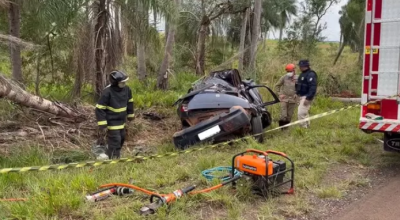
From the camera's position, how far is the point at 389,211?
4.35 m

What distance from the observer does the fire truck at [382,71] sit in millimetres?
5801

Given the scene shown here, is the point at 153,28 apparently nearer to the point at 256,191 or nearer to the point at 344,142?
the point at 344,142

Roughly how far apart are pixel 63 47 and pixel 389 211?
863 centimetres

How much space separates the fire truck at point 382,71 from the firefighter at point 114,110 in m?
3.80

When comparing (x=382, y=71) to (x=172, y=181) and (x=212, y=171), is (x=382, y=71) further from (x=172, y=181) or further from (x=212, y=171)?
(x=172, y=181)

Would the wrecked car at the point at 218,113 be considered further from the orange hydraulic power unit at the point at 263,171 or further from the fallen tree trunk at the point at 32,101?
the fallen tree trunk at the point at 32,101

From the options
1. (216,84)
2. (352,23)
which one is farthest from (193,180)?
(352,23)

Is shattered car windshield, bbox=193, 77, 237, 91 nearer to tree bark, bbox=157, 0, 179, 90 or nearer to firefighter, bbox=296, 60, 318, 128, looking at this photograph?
firefighter, bbox=296, 60, 318, 128

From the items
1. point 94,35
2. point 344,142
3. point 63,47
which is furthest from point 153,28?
point 344,142

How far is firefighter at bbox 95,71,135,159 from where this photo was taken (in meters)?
6.40

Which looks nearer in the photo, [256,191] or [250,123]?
[256,191]

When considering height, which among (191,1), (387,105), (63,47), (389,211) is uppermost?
(191,1)

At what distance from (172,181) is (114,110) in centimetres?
214

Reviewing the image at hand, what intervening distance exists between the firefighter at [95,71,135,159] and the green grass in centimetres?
73
